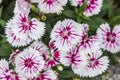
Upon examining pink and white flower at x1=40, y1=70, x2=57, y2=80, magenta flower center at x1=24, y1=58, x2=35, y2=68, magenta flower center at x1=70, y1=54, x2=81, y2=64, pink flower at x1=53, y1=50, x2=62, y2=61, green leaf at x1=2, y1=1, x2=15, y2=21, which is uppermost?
green leaf at x1=2, y1=1, x2=15, y2=21

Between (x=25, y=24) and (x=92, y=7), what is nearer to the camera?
(x=25, y=24)

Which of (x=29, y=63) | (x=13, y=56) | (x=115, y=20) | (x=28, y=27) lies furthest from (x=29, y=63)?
(x=115, y=20)

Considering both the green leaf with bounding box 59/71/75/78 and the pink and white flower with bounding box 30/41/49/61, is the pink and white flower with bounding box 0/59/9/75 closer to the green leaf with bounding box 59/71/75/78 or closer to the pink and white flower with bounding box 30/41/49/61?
the pink and white flower with bounding box 30/41/49/61

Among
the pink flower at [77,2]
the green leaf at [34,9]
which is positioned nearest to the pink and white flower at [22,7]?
the green leaf at [34,9]

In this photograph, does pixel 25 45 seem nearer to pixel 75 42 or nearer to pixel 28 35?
pixel 28 35

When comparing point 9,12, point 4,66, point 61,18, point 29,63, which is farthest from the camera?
point 9,12

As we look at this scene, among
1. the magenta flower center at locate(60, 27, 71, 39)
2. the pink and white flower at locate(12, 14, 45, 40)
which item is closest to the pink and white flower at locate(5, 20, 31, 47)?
the pink and white flower at locate(12, 14, 45, 40)

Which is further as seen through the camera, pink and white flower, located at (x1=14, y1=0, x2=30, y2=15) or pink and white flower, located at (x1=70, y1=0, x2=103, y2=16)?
pink and white flower, located at (x1=70, y1=0, x2=103, y2=16)

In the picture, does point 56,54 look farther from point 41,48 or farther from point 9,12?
point 9,12
